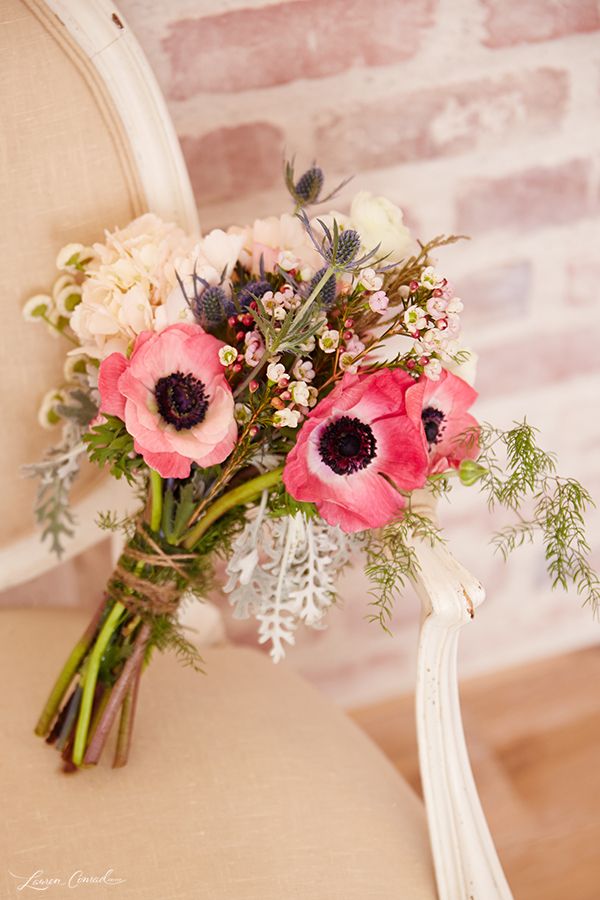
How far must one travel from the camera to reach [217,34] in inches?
34.6

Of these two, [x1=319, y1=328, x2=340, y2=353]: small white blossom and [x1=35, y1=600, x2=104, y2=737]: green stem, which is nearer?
[x1=319, y1=328, x2=340, y2=353]: small white blossom

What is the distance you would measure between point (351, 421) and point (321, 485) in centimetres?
5

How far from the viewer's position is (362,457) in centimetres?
60

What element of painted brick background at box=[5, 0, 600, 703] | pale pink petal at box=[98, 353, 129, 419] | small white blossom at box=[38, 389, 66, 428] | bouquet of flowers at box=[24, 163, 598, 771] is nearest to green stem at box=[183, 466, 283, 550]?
bouquet of flowers at box=[24, 163, 598, 771]

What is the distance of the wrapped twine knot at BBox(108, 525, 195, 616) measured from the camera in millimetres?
680

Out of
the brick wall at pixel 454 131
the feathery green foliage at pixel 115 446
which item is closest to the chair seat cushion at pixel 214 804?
the feathery green foliage at pixel 115 446

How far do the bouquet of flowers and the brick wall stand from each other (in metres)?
0.28

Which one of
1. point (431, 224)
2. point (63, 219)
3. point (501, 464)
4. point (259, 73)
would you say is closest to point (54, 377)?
point (63, 219)

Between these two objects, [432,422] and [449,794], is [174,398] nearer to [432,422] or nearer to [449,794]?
[432,422]

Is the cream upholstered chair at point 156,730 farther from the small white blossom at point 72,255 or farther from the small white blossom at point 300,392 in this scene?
the small white blossom at point 300,392

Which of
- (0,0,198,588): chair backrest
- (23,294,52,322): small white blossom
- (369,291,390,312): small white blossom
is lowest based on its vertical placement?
(369,291,390,312): small white blossom

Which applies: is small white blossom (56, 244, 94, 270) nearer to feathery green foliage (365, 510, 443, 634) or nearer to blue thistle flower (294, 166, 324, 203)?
blue thistle flower (294, 166, 324, 203)

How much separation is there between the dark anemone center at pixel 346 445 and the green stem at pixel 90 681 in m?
0.24

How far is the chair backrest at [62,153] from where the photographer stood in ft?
2.38
